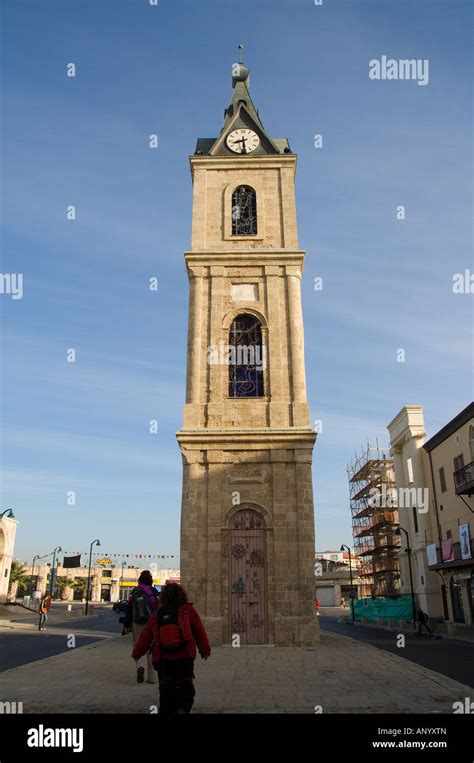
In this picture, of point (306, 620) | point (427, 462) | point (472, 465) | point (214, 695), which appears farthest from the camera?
point (427, 462)

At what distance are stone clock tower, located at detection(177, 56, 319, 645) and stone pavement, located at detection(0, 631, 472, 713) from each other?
341cm

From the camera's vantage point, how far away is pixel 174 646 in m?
6.46

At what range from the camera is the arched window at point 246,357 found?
23.4 m

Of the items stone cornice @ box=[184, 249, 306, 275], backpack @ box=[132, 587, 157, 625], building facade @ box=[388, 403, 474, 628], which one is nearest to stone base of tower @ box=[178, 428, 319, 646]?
stone cornice @ box=[184, 249, 306, 275]

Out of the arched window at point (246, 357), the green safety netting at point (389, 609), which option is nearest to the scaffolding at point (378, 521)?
the green safety netting at point (389, 609)

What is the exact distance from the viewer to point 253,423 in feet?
74.1

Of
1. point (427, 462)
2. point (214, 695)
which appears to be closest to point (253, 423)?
point (214, 695)

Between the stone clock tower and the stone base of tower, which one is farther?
the stone clock tower

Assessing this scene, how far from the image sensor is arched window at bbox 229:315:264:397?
76.7 feet

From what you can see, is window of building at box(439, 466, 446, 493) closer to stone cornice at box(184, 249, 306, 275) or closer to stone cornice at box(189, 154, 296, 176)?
stone cornice at box(184, 249, 306, 275)

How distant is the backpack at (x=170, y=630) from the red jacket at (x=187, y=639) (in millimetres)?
36

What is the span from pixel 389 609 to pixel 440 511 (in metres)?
7.24
